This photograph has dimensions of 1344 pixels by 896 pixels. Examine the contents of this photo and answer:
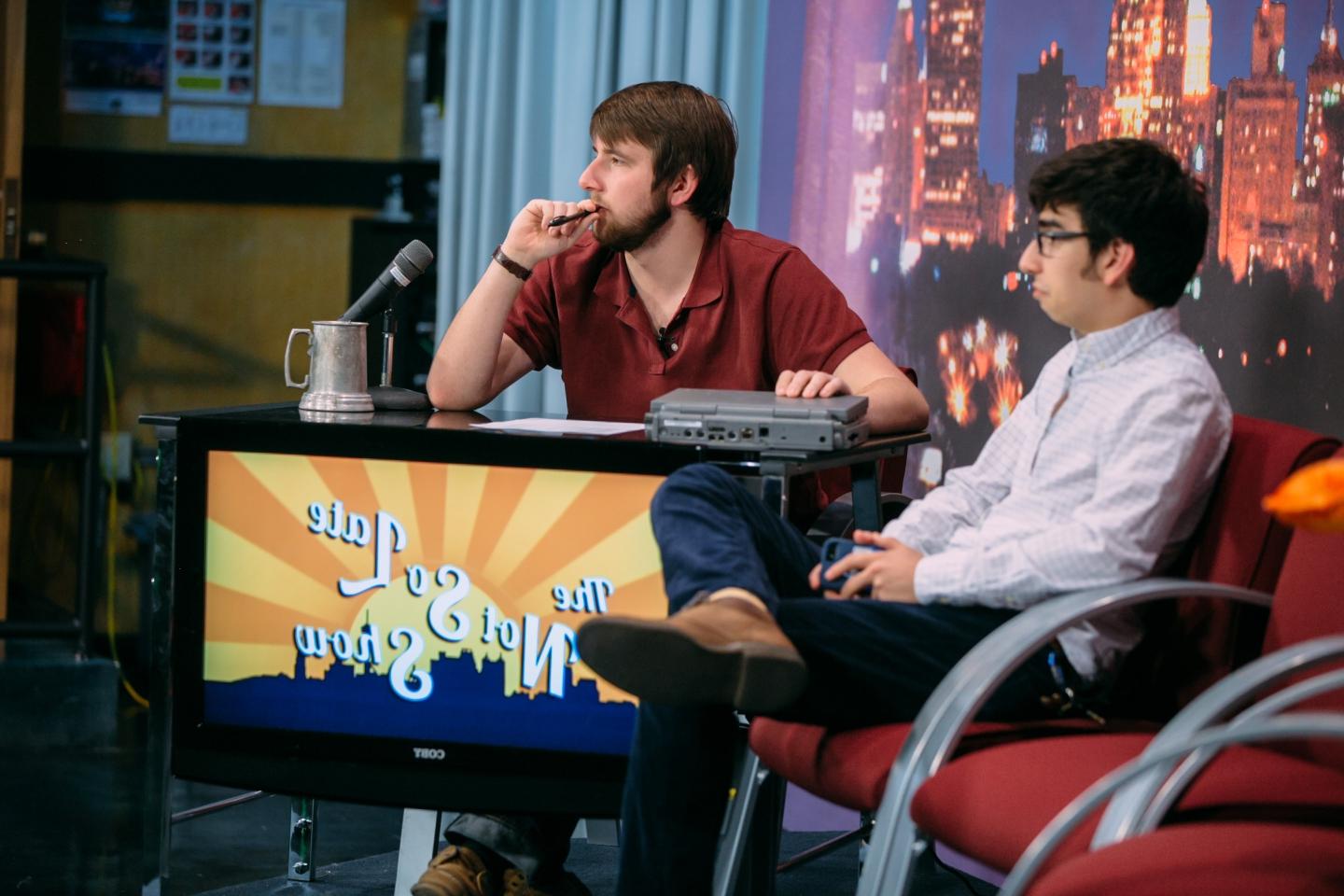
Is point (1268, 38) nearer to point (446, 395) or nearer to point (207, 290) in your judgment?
point (446, 395)

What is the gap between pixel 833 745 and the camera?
169 cm

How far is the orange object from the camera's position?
118 centimetres

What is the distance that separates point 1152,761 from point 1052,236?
2.30 feet

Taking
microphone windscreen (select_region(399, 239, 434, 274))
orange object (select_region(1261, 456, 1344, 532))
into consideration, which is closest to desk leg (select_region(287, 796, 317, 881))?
microphone windscreen (select_region(399, 239, 434, 274))

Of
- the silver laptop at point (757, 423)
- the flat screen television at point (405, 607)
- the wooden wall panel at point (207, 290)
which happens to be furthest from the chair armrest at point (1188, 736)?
the wooden wall panel at point (207, 290)

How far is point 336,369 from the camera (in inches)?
88.0

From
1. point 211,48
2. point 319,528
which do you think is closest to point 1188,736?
point 319,528

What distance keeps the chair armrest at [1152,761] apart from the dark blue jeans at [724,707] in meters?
0.37

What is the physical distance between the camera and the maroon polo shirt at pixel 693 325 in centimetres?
243

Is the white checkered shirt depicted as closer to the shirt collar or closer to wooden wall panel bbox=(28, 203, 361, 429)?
the shirt collar

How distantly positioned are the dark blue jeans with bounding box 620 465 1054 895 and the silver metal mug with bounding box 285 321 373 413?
63 cm

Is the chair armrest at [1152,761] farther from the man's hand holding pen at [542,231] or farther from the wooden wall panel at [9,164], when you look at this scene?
the wooden wall panel at [9,164]

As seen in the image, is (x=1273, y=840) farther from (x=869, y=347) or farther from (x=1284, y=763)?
(x=869, y=347)

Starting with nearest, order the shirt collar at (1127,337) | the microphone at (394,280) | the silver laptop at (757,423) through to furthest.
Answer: the shirt collar at (1127,337), the silver laptop at (757,423), the microphone at (394,280)
